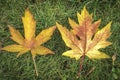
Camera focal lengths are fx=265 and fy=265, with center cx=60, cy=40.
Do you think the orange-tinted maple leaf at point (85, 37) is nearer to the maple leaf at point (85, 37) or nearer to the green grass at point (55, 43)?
the maple leaf at point (85, 37)

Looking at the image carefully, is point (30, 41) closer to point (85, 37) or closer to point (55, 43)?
point (55, 43)

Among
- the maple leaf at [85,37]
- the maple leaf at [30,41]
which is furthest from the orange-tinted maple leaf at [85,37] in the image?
the maple leaf at [30,41]

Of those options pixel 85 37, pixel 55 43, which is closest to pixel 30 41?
pixel 55 43

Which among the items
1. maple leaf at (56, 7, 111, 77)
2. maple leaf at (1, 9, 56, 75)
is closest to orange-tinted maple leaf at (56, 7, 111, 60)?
maple leaf at (56, 7, 111, 77)

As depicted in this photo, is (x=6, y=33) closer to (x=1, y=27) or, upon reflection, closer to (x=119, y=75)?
(x=1, y=27)

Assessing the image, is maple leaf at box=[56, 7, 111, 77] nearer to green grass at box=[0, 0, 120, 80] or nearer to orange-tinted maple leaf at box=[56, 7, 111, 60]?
orange-tinted maple leaf at box=[56, 7, 111, 60]

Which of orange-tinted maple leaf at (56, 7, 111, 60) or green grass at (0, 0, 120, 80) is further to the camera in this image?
green grass at (0, 0, 120, 80)

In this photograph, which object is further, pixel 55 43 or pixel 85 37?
pixel 55 43
